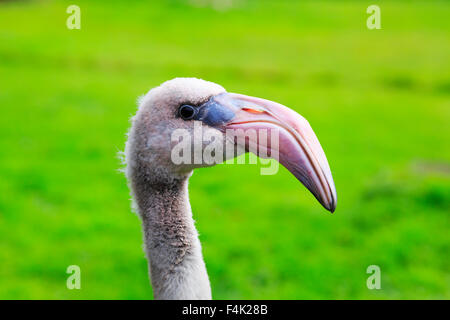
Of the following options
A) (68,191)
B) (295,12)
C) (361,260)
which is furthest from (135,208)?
(295,12)

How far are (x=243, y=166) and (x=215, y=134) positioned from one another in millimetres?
5026

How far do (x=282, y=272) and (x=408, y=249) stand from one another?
1.20 metres

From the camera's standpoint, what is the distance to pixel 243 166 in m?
7.66

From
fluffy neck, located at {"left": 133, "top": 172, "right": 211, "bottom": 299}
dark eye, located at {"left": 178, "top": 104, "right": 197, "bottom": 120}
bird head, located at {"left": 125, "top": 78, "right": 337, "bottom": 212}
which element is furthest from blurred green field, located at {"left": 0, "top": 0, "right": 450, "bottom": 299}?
dark eye, located at {"left": 178, "top": 104, "right": 197, "bottom": 120}

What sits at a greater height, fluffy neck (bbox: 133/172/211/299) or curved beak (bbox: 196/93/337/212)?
curved beak (bbox: 196/93/337/212)

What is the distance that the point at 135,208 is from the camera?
2.93 meters

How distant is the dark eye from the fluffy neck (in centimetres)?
29

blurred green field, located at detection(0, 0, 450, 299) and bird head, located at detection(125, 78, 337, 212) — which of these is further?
blurred green field, located at detection(0, 0, 450, 299)

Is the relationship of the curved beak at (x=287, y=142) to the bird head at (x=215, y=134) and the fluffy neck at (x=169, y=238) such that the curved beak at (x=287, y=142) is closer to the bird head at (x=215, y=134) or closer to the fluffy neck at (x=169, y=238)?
the bird head at (x=215, y=134)

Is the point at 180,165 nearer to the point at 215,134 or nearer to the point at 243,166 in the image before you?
the point at 215,134

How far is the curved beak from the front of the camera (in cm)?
249

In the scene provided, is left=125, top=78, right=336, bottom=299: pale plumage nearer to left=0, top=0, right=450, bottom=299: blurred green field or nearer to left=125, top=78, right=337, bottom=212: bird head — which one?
left=125, top=78, right=337, bottom=212: bird head

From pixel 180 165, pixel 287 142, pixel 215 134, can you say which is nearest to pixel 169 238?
pixel 180 165

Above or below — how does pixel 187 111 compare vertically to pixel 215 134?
above
